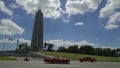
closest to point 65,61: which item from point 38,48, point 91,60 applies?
point 91,60

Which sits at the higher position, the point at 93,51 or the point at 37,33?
the point at 37,33

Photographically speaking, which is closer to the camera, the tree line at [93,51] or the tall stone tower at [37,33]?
the tree line at [93,51]

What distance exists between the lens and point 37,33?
188 meters

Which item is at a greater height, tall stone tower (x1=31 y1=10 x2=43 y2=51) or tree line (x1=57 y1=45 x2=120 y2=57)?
tall stone tower (x1=31 y1=10 x2=43 y2=51)

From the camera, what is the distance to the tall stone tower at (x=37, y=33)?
186250 mm

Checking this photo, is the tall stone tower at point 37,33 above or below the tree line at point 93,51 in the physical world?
above

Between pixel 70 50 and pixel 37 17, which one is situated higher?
pixel 37 17

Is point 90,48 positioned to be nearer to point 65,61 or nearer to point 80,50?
point 80,50

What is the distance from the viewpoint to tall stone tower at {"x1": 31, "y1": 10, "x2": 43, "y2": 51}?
18625 centimetres

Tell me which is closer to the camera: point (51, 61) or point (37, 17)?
point (51, 61)

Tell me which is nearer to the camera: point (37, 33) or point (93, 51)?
point (93, 51)

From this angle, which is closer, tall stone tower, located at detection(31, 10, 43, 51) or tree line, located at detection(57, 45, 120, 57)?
tree line, located at detection(57, 45, 120, 57)

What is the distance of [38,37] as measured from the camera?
618 feet

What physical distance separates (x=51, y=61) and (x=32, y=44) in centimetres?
14086
